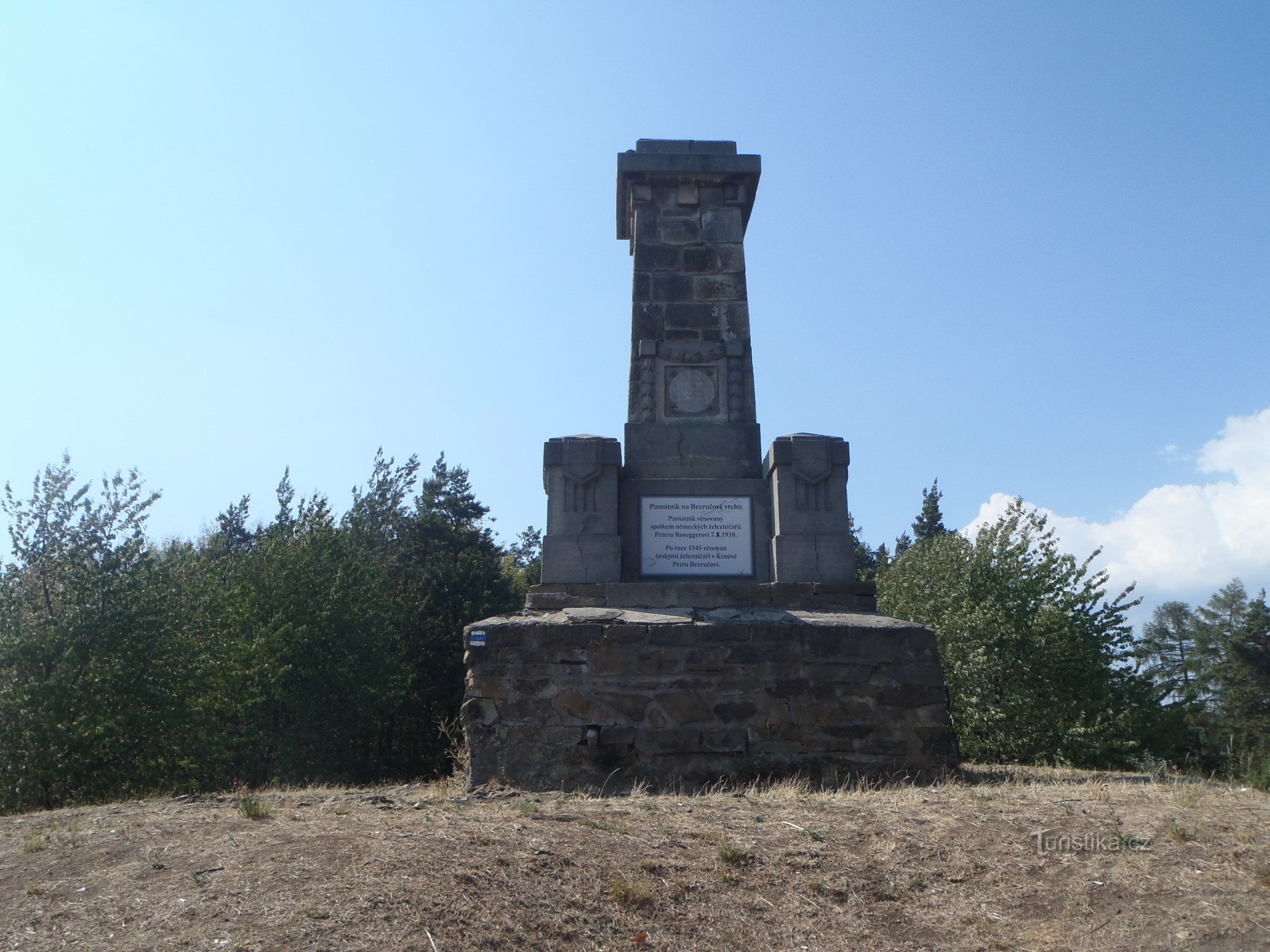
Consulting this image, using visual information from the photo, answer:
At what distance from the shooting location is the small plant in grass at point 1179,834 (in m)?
4.82

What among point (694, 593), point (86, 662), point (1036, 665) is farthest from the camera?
point (1036, 665)

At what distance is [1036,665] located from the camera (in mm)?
19734

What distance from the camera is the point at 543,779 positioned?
7.43m

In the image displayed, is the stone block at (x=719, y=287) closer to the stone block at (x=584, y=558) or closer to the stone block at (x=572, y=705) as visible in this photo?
the stone block at (x=584, y=558)

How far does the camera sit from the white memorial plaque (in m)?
9.00

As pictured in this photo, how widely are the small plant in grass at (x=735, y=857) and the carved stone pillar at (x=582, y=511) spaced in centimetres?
416

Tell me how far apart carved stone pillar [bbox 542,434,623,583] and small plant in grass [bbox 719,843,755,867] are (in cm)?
416

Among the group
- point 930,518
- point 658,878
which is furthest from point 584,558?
point 930,518

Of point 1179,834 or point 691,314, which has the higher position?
point 691,314

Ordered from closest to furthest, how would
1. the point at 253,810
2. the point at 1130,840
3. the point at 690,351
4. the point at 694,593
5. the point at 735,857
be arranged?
the point at 735,857 < the point at 1130,840 < the point at 253,810 < the point at 694,593 < the point at 690,351

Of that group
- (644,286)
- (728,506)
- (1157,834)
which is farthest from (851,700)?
(644,286)

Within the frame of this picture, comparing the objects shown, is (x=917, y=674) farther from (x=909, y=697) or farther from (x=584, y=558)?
(x=584, y=558)

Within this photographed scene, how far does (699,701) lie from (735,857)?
2.90 metres

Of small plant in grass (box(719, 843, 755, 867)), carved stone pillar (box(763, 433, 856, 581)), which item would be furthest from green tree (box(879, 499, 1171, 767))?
small plant in grass (box(719, 843, 755, 867))
